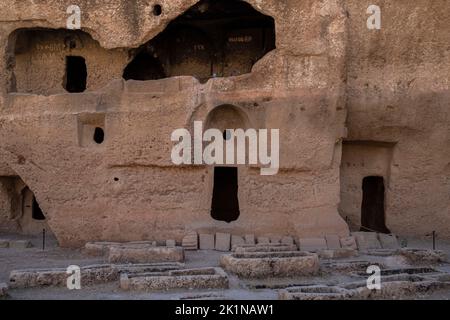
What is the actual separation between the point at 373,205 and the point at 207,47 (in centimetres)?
506

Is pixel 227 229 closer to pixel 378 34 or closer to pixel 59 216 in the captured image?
pixel 59 216

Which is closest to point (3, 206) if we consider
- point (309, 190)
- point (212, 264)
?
point (212, 264)

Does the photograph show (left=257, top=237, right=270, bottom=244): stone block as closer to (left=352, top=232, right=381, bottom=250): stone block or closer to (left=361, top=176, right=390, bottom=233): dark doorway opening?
(left=352, top=232, right=381, bottom=250): stone block

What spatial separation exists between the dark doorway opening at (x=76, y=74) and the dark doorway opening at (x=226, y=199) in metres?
3.79

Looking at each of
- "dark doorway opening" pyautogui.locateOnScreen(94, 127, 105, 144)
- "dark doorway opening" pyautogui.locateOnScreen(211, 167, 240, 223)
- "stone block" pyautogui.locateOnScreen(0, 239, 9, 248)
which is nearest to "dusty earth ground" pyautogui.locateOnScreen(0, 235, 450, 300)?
"stone block" pyautogui.locateOnScreen(0, 239, 9, 248)

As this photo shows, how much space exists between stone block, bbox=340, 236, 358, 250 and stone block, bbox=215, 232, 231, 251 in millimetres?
1984

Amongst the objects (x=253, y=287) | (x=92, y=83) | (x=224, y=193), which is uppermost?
(x=92, y=83)

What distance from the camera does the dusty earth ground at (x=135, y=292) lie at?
24.1 feet

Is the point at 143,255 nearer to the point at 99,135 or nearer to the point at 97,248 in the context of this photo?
the point at 97,248

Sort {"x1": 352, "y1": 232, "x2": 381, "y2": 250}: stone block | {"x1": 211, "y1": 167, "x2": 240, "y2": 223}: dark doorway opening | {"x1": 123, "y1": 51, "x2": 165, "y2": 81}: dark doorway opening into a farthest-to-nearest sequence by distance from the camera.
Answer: {"x1": 123, "y1": 51, "x2": 165, "y2": 81}: dark doorway opening, {"x1": 211, "y1": 167, "x2": 240, "y2": 223}: dark doorway opening, {"x1": 352, "y1": 232, "x2": 381, "y2": 250}: stone block

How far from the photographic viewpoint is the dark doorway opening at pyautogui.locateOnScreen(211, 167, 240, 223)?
1340 cm

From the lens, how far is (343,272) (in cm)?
873

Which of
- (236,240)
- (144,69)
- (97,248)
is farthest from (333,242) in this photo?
(144,69)

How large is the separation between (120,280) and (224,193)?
19.2ft
